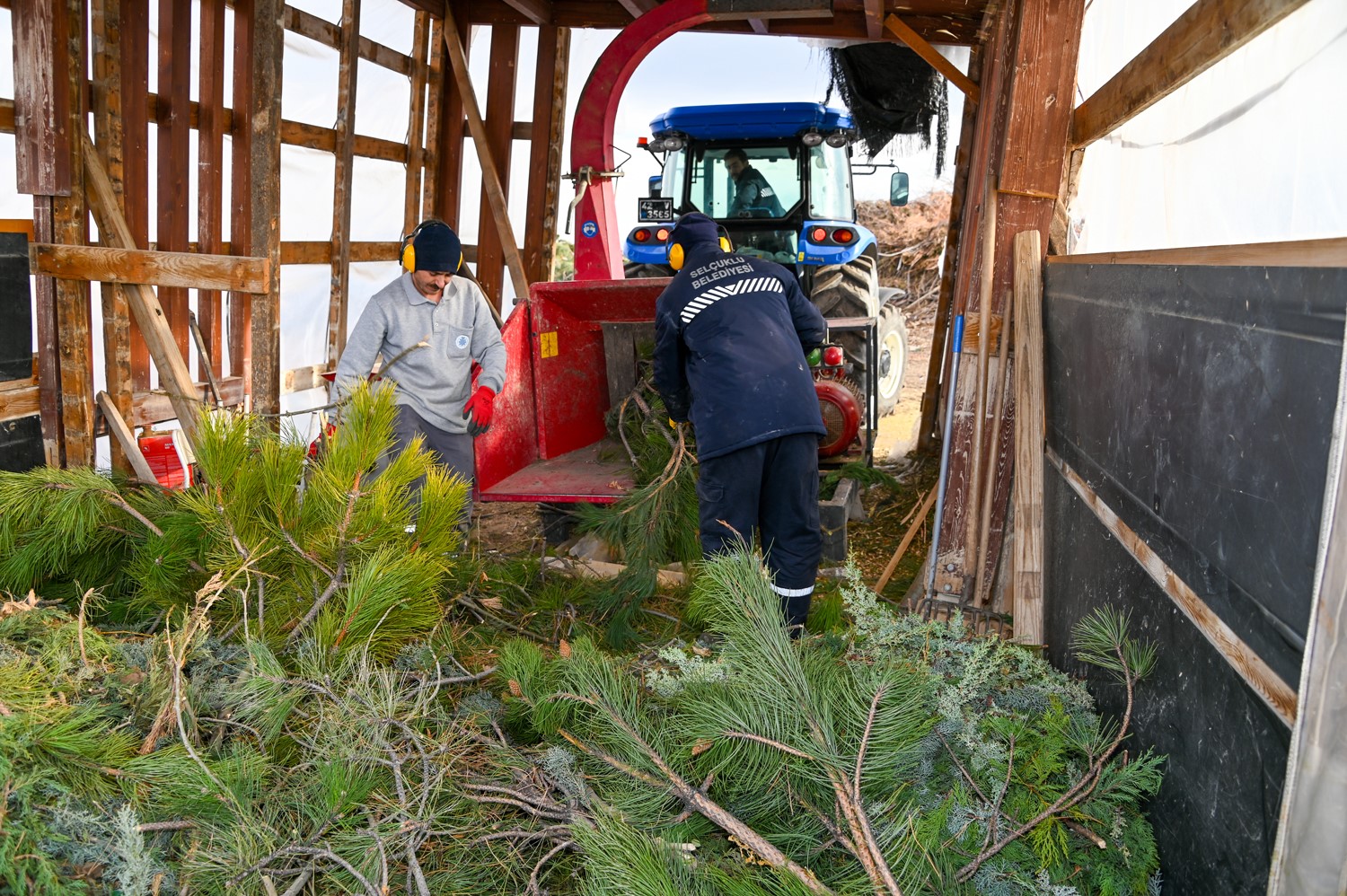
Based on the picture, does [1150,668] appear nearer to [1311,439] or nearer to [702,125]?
[1311,439]

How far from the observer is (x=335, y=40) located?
20.7 ft

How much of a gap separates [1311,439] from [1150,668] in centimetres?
73

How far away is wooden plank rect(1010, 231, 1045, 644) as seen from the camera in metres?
2.96

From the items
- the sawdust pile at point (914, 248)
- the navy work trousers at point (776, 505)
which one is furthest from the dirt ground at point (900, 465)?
the navy work trousers at point (776, 505)

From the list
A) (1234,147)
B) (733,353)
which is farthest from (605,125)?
(1234,147)

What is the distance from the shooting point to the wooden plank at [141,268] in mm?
4078

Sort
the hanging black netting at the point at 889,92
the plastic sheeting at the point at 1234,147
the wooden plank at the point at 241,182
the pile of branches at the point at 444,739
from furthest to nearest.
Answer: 1. the hanging black netting at the point at 889,92
2. the wooden plank at the point at 241,182
3. the plastic sheeting at the point at 1234,147
4. the pile of branches at the point at 444,739

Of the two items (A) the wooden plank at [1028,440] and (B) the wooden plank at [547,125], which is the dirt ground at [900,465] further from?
(B) the wooden plank at [547,125]

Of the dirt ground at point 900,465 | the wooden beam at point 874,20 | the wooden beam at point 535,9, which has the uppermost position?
the wooden beam at point 535,9

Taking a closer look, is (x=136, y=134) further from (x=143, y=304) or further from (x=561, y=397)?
(x=561, y=397)

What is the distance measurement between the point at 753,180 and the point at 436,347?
13.2 feet

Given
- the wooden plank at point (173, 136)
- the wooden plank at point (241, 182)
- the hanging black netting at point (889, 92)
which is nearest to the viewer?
the wooden plank at point (173, 136)

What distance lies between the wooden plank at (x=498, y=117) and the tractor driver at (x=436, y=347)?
130 inches

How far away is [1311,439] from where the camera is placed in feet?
4.01
